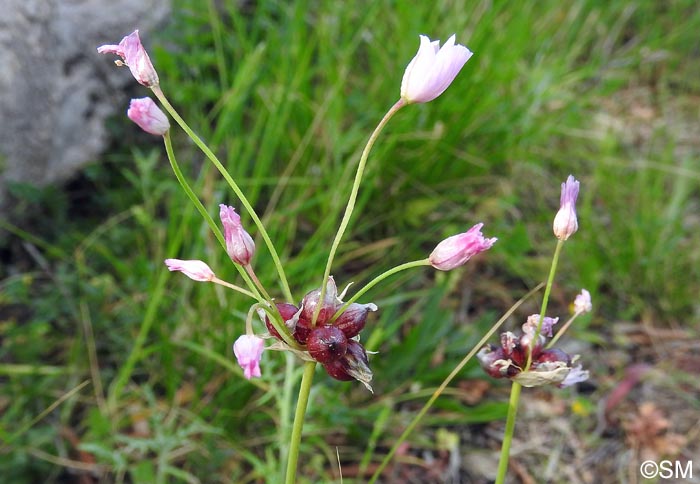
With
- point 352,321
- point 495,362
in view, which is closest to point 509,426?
point 495,362

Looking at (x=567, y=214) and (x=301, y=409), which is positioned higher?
(x=567, y=214)

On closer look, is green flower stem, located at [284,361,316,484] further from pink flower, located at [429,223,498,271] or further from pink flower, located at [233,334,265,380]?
pink flower, located at [429,223,498,271]

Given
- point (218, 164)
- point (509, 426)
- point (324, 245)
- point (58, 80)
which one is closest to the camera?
point (218, 164)

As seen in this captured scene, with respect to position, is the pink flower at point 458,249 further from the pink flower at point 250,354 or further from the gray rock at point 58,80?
the gray rock at point 58,80

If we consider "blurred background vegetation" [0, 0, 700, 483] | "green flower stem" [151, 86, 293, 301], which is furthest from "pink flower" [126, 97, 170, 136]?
"blurred background vegetation" [0, 0, 700, 483]

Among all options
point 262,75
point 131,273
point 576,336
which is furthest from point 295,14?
point 576,336

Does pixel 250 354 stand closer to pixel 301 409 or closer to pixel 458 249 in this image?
pixel 301 409

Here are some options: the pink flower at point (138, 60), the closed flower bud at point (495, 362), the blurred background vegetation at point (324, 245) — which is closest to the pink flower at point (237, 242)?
the pink flower at point (138, 60)
